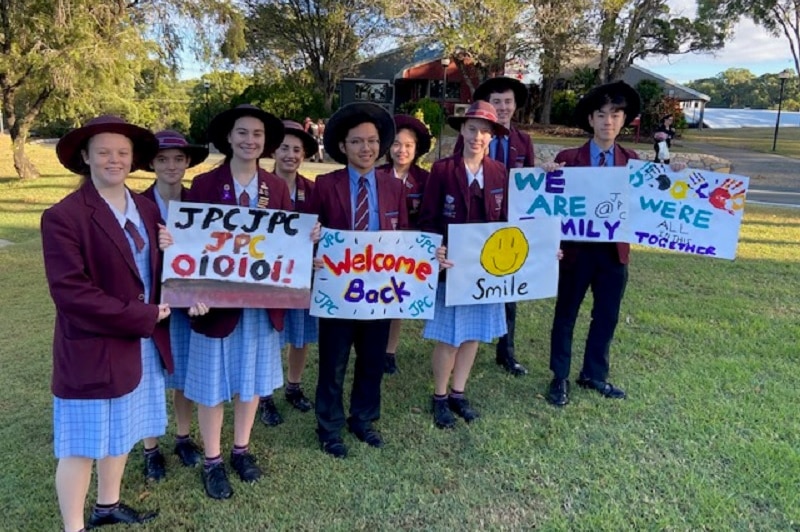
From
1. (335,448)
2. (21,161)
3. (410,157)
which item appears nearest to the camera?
(335,448)

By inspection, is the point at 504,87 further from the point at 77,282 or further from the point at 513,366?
the point at 77,282

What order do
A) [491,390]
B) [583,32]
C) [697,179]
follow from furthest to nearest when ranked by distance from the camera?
[583,32] < [491,390] < [697,179]

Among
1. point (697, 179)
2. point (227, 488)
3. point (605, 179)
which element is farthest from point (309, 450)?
point (697, 179)

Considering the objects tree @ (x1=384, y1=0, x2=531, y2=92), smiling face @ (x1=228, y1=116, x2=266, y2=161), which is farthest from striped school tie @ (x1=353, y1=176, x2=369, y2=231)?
tree @ (x1=384, y1=0, x2=531, y2=92)

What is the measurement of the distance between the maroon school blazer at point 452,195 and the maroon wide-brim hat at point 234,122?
1045 millimetres

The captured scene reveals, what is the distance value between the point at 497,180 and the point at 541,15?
22.3 m

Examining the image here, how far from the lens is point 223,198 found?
3.15m

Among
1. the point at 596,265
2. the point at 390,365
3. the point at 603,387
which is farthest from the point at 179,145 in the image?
the point at 603,387

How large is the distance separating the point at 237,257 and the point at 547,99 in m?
31.1

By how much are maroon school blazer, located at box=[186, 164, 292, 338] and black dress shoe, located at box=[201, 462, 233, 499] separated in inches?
30.6

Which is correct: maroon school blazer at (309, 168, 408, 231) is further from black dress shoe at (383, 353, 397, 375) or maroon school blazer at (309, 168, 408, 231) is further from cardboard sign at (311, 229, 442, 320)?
black dress shoe at (383, 353, 397, 375)

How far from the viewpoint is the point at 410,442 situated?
3.78 metres

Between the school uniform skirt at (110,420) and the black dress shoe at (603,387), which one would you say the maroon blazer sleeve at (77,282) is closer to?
the school uniform skirt at (110,420)

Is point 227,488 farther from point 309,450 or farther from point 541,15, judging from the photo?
point 541,15
